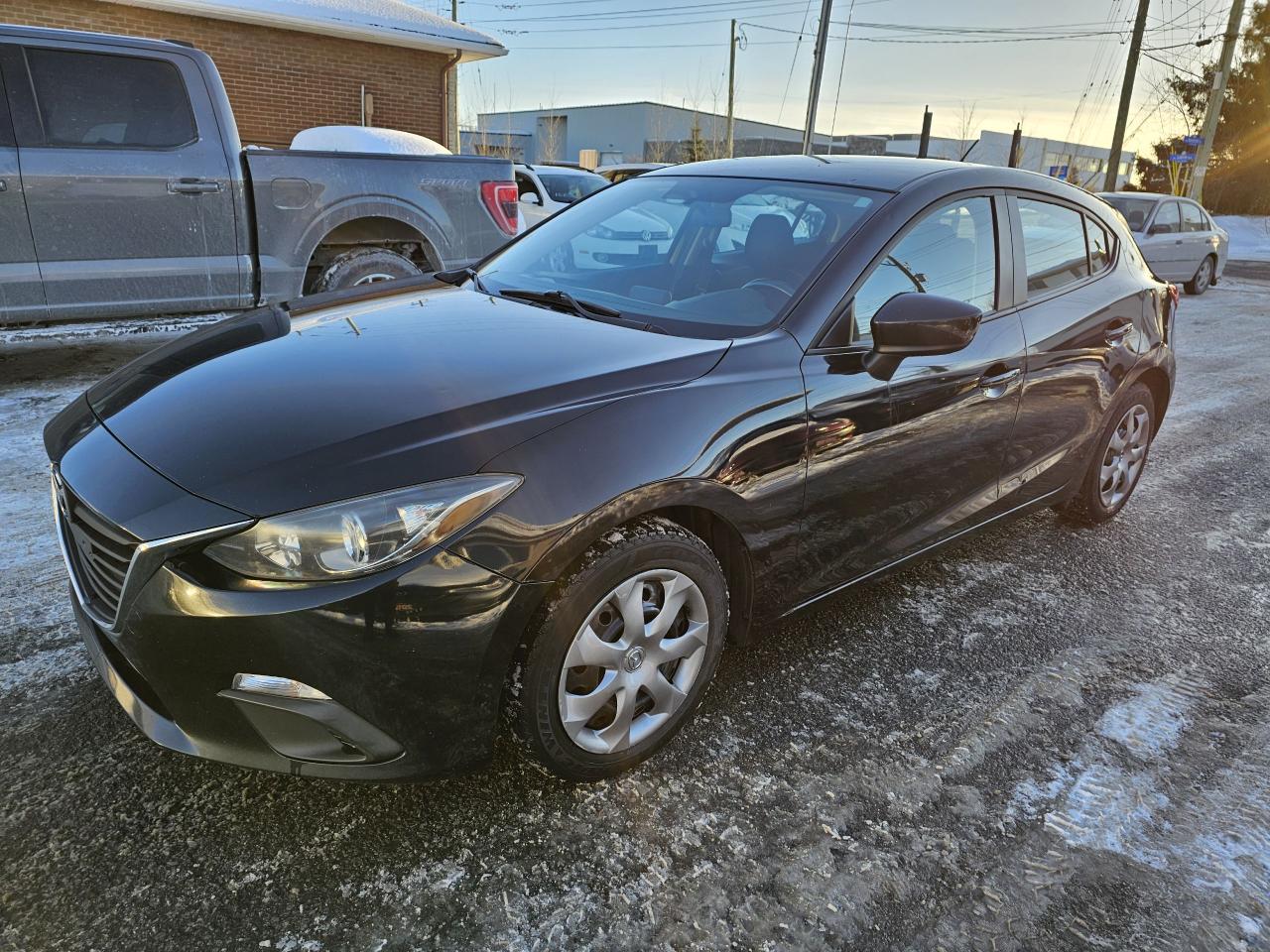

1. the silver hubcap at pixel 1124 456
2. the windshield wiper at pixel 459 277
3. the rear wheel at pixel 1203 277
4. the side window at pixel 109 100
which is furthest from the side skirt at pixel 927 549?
the rear wheel at pixel 1203 277

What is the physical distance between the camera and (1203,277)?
48.1 feet

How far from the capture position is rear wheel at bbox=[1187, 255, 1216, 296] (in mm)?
14383

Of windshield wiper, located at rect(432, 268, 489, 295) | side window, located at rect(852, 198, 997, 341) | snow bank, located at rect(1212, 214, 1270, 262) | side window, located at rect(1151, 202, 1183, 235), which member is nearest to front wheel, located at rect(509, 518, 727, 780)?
side window, located at rect(852, 198, 997, 341)

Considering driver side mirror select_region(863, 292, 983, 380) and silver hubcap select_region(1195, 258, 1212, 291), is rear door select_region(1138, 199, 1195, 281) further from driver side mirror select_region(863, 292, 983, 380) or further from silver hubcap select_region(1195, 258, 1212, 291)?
driver side mirror select_region(863, 292, 983, 380)

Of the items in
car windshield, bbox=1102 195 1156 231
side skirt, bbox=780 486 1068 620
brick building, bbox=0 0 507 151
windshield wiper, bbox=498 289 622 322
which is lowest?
side skirt, bbox=780 486 1068 620

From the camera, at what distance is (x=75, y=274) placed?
5453 mm

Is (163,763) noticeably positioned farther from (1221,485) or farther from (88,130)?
(1221,485)

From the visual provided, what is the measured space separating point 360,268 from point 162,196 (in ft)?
4.19

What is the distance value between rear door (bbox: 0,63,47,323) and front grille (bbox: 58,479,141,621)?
3.82 meters

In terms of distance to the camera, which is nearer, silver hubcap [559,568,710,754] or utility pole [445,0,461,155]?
silver hubcap [559,568,710,754]

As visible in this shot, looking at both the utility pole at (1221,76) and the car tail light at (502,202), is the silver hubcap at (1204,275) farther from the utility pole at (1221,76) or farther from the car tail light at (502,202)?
the car tail light at (502,202)

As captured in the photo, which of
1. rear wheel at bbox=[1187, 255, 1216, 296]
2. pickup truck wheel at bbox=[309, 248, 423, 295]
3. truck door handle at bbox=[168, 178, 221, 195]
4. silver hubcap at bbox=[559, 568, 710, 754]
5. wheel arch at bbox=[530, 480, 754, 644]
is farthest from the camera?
rear wheel at bbox=[1187, 255, 1216, 296]

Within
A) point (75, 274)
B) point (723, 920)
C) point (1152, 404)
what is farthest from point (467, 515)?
point (75, 274)

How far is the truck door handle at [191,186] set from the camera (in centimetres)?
563
